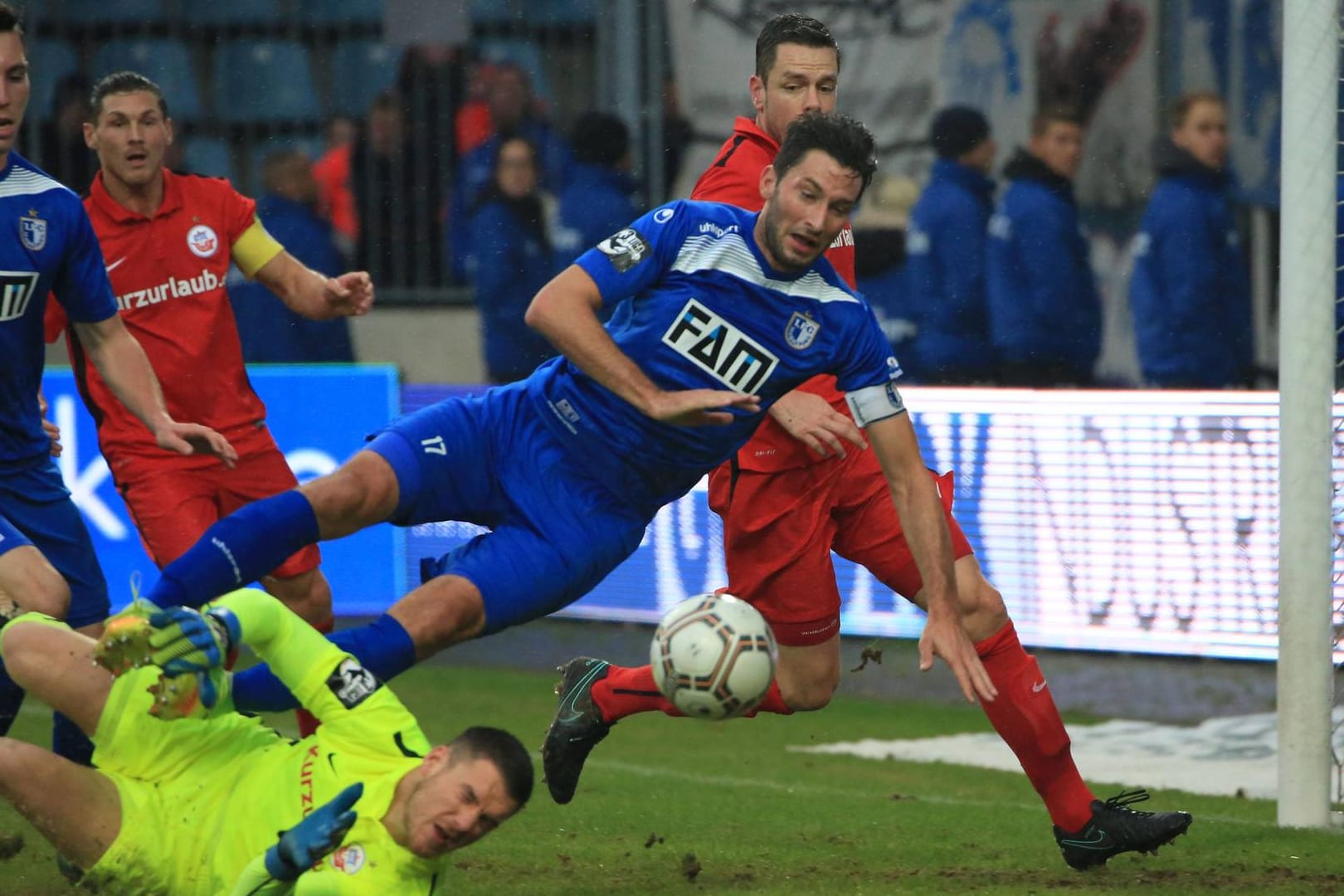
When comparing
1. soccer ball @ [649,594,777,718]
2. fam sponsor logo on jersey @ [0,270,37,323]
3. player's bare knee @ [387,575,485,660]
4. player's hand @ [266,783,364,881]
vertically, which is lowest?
player's hand @ [266,783,364,881]

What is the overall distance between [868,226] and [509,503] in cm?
590

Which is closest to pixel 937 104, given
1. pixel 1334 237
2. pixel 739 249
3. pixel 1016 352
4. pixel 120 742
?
pixel 1016 352

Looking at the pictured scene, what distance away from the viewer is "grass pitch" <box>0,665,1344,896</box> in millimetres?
5621

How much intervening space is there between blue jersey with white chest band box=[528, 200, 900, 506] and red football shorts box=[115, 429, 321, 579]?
1.86m

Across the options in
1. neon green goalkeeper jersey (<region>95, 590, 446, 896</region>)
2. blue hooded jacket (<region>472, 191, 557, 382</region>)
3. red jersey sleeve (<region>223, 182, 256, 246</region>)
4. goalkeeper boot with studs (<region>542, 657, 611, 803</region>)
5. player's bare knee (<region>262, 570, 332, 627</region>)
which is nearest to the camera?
neon green goalkeeper jersey (<region>95, 590, 446, 896</region>)

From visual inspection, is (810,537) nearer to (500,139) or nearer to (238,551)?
(238,551)

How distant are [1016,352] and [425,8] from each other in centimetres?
423

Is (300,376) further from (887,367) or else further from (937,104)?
(887,367)

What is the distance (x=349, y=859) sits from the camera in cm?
454

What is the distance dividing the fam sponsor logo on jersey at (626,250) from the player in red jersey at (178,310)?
182 cm

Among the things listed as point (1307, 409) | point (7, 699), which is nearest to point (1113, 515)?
point (1307, 409)

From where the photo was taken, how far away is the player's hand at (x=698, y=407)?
16.4ft

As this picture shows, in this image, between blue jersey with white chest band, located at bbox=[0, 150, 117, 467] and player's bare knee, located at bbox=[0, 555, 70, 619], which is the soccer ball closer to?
player's bare knee, located at bbox=[0, 555, 70, 619]

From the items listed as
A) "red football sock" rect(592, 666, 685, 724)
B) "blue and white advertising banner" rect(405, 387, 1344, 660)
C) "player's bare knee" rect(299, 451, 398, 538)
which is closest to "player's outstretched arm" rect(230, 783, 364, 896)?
"player's bare knee" rect(299, 451, 398, 538)
